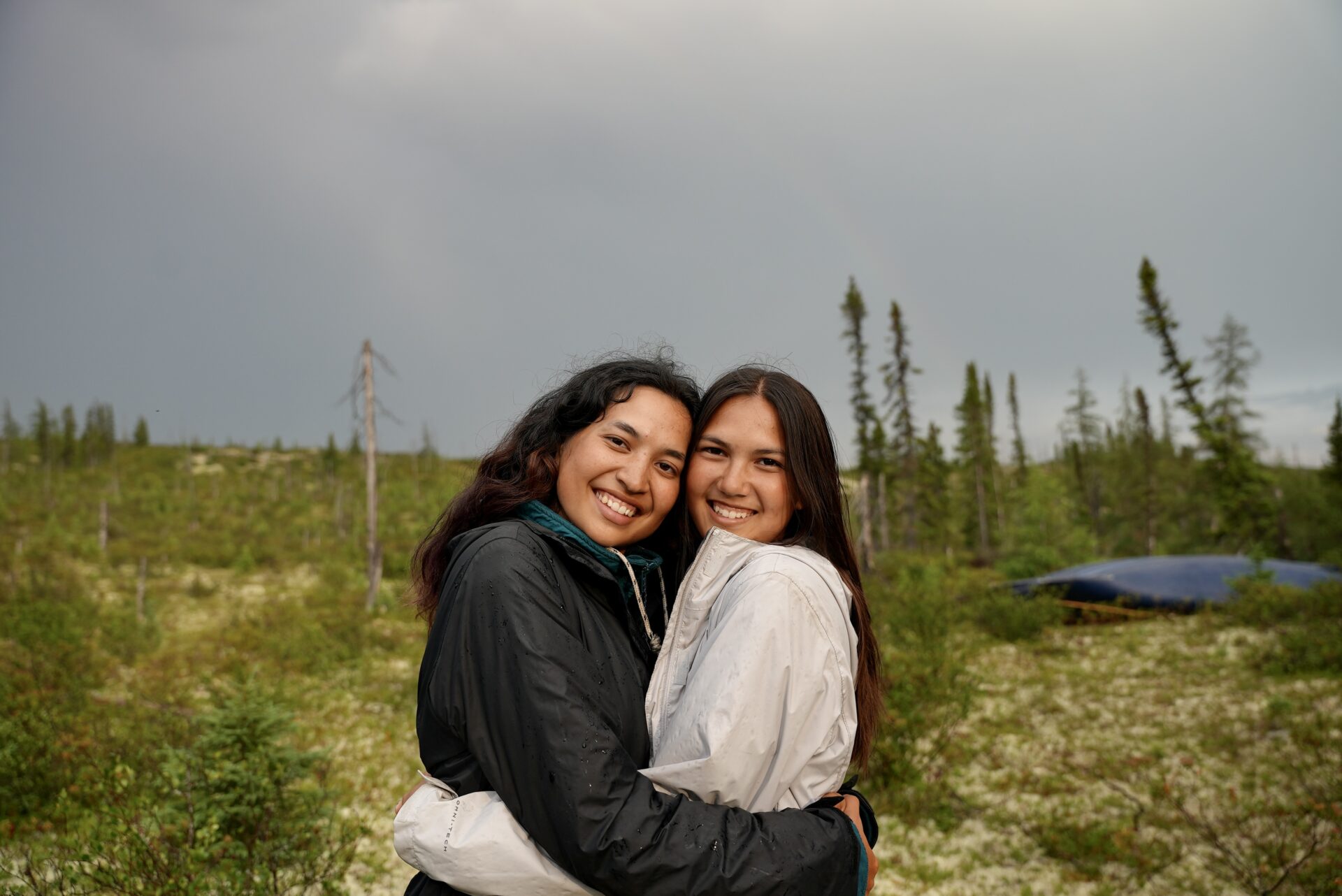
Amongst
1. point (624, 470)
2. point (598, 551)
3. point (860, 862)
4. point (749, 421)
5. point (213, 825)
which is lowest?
point (213, 825)

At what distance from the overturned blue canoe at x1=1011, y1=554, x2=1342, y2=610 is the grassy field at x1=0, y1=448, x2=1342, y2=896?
173 cm

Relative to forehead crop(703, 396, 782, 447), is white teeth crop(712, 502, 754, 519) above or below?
below

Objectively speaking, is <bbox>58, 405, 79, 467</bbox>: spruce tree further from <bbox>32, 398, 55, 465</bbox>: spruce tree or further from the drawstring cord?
the drawstring cord

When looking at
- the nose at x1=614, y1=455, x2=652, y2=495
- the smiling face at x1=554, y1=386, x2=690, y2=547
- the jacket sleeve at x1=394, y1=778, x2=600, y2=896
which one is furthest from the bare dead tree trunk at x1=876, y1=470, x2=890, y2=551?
the jacket sleeve at x1=394, y1=778, x2=600, y2=896

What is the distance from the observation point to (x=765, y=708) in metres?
1.59

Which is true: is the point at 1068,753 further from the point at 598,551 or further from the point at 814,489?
the point at 598,551

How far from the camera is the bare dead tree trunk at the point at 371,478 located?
19438 millimetres

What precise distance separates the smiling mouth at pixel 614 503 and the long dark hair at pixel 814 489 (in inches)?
12.8

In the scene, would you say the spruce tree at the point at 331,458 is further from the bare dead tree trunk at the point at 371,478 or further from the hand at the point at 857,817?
the hand at the point at 857,817

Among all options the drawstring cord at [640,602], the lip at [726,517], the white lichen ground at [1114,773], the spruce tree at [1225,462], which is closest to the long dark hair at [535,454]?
the lip at [726,517]

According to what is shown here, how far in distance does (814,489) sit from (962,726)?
9.06 meters

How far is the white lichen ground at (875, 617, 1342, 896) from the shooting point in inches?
237

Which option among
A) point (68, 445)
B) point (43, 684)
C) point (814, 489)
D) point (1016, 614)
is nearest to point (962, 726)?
point (1016, 614)

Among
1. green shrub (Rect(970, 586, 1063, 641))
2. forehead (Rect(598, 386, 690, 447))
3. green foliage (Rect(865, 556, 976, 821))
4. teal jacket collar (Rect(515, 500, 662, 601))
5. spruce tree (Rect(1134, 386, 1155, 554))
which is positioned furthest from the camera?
spruce tree (Rect(1134, 386, 1155, 554))
